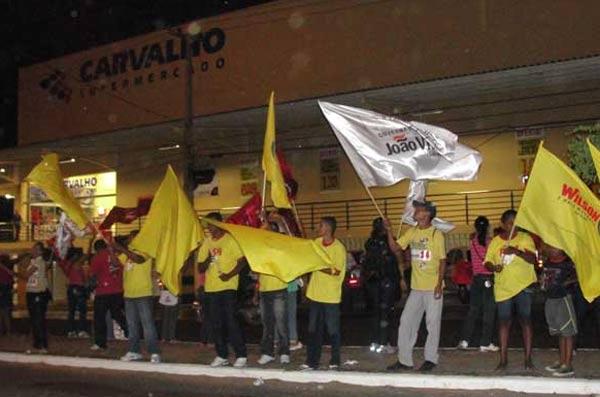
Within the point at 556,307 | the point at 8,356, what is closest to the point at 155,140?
the point at 8,356

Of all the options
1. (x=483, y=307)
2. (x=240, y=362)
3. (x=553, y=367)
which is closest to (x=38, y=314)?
(x=240, y=362)

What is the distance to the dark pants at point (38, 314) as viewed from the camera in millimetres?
12587

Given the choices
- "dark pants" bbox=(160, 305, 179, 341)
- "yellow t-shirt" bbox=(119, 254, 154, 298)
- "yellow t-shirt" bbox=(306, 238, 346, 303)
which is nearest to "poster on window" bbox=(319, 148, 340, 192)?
"dark pants" bbox=(160, 305, 179, 341)

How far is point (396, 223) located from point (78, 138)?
10.8 m

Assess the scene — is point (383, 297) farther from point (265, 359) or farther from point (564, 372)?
point (564, 372)

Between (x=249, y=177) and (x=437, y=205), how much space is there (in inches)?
271

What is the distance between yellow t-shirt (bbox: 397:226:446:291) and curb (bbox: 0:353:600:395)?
1.08m

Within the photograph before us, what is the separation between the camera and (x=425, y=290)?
9453mm

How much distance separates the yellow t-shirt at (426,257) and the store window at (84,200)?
23800 mm

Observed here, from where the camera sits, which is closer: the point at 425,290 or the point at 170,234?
the point at 425,290

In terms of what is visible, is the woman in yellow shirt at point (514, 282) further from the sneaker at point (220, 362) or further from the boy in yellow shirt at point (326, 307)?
the sneaker at point (220, 362)

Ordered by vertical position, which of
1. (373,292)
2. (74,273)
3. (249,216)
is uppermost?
(249,216)

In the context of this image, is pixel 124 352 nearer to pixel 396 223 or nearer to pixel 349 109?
pixel 349 109

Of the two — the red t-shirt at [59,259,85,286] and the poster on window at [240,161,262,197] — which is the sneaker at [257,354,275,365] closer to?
the red t-shirt at [59,259,85,286]
